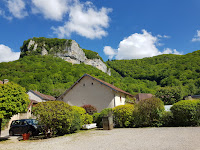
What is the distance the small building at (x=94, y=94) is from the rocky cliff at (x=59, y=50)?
6223 cm

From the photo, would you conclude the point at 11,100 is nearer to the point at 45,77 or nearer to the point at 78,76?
the point at 45,77

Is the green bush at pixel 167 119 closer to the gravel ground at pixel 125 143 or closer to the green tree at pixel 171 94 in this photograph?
the gravel ground at pixel 125 143

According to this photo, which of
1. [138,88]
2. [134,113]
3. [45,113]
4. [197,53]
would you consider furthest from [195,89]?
[45,113]

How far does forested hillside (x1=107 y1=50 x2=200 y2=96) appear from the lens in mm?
56625

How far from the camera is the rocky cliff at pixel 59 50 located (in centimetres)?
8931

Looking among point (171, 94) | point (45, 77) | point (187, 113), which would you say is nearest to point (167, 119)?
point (187, 113)

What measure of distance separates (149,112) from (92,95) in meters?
10.1

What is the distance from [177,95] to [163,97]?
3.13 metres

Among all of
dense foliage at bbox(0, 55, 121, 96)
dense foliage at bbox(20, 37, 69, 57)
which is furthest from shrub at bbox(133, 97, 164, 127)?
dense foliage at bbox(20, 37, 69, 57)

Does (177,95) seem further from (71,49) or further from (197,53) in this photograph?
(71,49)

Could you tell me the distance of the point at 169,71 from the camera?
6606 cm

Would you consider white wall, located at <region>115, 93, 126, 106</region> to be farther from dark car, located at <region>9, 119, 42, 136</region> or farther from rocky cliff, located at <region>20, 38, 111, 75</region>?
rocky cliff, located at <region>20, 38, 111, 75</region>

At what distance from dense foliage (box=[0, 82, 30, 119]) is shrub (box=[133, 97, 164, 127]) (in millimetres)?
10359

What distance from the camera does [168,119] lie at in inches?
640
